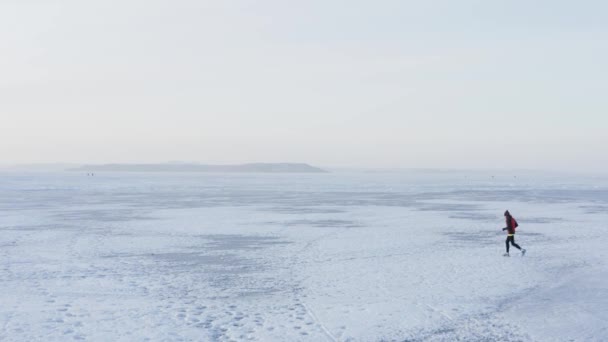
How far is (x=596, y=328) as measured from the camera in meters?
8.73

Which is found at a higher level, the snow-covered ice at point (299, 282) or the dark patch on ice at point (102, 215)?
the snow-covered ice at point (299, 282)

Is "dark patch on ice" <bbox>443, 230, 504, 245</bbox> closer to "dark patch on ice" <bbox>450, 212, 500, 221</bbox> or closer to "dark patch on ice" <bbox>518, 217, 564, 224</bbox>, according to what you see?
"dark patch on ice" <bbox>518, 217, 564, 224</bbox>

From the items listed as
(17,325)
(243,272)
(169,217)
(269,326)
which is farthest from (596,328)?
(169,217)

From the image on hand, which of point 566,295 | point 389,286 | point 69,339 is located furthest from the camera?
point 389,286

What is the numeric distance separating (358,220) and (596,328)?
17.0 meters

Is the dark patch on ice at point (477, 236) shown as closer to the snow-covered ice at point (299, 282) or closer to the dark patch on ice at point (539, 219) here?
the snow-covered ice at point (299, 282)

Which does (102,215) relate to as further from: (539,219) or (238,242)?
(539,219)

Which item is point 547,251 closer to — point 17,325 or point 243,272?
point 243,272

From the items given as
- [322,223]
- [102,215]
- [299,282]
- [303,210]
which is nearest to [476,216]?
[322,223]

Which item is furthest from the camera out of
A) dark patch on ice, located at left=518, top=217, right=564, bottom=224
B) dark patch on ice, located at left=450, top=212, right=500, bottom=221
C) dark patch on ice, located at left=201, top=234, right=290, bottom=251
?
dark patch on ice, located at left=450, top=212, right=500, bottom=221

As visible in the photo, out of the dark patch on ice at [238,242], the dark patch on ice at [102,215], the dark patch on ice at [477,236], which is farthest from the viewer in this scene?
the dark patch on ice at [102,215]

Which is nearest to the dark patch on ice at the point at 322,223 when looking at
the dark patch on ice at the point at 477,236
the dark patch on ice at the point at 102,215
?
the dark patch on ice at the point at 477,236

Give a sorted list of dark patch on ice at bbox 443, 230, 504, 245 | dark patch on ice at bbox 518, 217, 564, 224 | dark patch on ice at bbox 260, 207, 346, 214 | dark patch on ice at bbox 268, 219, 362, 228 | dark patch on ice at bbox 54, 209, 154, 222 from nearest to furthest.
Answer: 1. dark patch on ice at bbox 443, 230, 504, 245
2. dark patch on ice at bbox 268, 219, 362, 228
3. dark patch on ice at bbox 518, 217, 564, 224
4. dark patch on ice at bbox 54, 209, 154, 222
5. dark patch on ice at bbox 260, 207, 346, 214

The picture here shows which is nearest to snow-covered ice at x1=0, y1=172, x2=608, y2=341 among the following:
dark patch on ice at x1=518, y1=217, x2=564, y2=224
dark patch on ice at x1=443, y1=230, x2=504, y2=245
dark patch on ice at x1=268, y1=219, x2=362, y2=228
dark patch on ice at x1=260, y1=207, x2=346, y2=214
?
dark patch on ice at x1=443, y1=230, x2=504, y2=245
